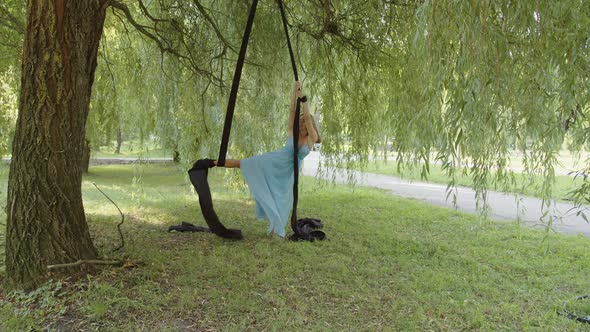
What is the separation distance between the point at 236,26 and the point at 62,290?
3158mm

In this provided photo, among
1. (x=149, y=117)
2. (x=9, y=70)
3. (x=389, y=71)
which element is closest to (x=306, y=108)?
(x=389, y=71)

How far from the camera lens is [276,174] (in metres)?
4.23

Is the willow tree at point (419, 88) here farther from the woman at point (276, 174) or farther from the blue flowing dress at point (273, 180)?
the blue flowing dress at point (273, 180)

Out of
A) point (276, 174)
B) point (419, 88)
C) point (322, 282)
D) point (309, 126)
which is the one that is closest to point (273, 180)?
point (276, 174)

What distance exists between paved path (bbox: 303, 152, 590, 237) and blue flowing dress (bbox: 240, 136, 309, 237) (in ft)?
4.68

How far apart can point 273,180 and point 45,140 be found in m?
1.94

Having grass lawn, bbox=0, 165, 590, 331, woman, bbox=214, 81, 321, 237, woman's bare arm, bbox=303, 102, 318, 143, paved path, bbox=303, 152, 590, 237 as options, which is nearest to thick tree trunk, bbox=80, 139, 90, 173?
grass lawn, bbox=0, 165, 590, 331

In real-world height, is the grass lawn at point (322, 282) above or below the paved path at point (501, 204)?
below

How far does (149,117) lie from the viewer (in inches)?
232

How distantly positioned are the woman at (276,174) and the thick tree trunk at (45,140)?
5.00 feet

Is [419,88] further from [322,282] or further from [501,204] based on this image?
[501,204]

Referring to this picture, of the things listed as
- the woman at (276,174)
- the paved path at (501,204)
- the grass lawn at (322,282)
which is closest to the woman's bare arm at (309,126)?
the woman at (276,174)

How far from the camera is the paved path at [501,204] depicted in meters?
6.34

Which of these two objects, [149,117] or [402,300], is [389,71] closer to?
[402,300]
